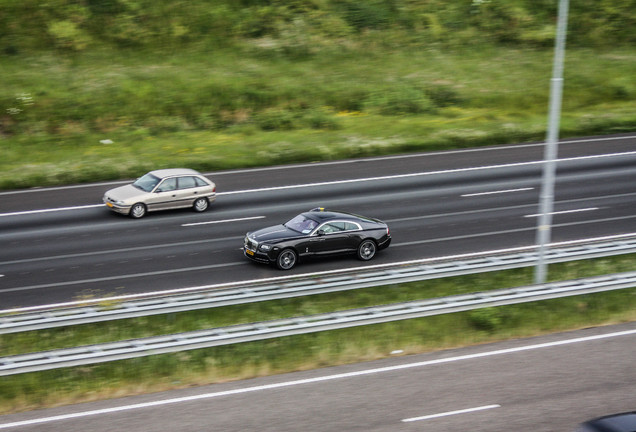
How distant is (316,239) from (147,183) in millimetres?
7620

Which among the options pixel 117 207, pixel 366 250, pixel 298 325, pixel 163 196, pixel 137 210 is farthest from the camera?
pixel 163 196

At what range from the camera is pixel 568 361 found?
15.2m

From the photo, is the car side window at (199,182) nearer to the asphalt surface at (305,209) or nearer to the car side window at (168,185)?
the car side window at (168,185)

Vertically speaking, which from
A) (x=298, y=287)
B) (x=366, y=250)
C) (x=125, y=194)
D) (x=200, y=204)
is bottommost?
(x=298, y=287)

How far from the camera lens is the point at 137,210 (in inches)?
999

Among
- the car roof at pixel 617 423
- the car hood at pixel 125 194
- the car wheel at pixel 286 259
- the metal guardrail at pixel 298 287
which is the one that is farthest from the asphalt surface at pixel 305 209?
the car roof at pixel 617 423

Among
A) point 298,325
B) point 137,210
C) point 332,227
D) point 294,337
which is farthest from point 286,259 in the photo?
point 137,210

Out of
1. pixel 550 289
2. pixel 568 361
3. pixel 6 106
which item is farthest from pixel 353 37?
pixel 568 361

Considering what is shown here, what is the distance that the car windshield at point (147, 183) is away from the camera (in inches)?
1014

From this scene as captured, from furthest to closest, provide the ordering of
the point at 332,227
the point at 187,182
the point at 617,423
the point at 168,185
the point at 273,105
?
the point at 273,105 → the point at 187,182 → the point at 168,185 → the point at 332,227 → the point at 617,423

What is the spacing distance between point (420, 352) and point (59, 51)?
31.3 meters

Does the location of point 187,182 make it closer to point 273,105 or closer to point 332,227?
point 332,227

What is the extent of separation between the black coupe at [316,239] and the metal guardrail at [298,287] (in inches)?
42.3

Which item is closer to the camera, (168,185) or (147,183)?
(168,185)
